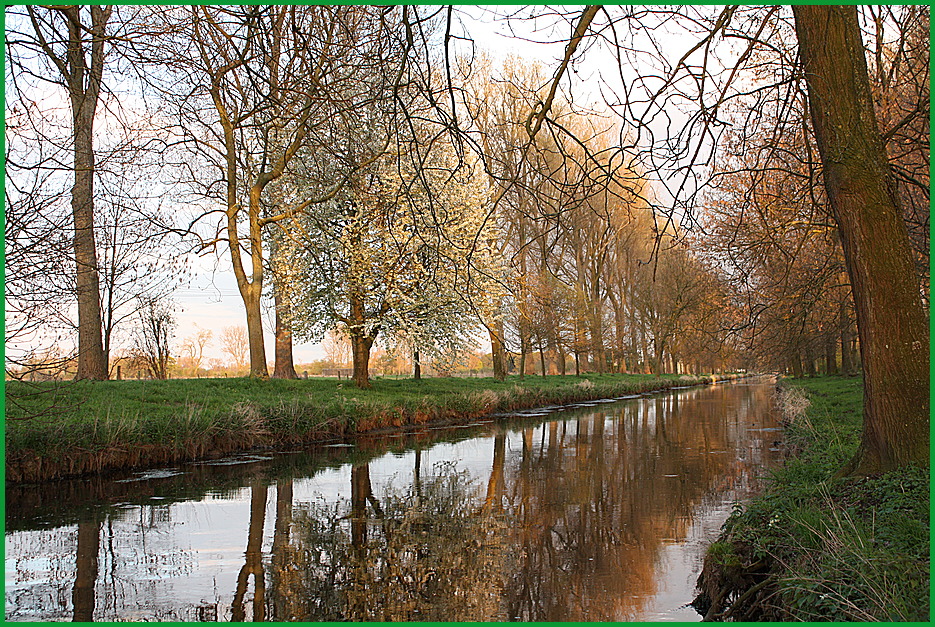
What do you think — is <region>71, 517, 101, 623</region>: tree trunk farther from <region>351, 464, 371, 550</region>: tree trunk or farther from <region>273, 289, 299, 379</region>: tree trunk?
<region>273, 289, 299, 379</region>: tree trunk

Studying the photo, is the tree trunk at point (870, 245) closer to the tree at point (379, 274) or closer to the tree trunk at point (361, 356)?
the tree at point (379, 274)

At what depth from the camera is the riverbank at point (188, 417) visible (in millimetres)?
9328

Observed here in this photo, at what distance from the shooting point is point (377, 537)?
6.85m

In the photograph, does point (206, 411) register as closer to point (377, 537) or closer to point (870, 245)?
point (377, 537)

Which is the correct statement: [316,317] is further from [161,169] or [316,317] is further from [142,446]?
[142,446]

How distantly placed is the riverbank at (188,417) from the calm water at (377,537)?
18.1 inches

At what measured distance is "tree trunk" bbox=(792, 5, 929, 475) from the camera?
5.69 m

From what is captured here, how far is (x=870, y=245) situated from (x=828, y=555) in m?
2.96

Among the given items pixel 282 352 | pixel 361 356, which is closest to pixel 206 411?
pixel 361 356

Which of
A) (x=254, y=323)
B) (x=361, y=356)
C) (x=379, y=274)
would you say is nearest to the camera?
(x=254, y=323)

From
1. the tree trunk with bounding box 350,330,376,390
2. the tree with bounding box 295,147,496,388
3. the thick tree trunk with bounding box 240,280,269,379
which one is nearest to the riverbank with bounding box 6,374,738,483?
the tree trunk with bounding box 350,330,376,390

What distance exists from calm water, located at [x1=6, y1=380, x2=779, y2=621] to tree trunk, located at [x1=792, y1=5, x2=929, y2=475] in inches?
78.9

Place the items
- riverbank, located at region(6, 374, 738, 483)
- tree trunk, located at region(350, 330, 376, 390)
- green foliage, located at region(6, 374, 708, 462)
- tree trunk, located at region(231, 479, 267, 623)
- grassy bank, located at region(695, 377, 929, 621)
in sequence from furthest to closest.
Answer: tree trunk, located at region(350, 330, 376, 390) → green foliage, located at region(6, 374, 708, 462) → riverbank, located at region(6, 374, 738, 483) → tree trunk, located at region(231, 479, 267, 623) → grassy bank, located at region(695, 377, 929, 621)

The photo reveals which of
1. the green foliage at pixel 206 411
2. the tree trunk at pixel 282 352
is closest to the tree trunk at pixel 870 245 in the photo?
the green foliage at pixel 206 411
